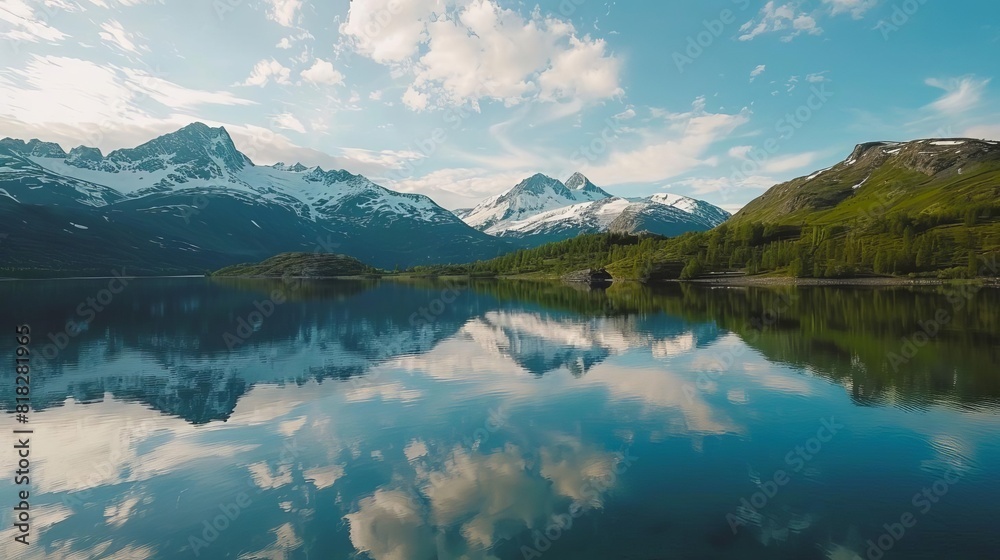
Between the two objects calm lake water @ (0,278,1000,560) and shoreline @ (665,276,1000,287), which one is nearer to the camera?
calm lake water @ (0,278,1000,560)

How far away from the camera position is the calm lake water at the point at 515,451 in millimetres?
17156

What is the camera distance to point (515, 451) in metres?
25.1

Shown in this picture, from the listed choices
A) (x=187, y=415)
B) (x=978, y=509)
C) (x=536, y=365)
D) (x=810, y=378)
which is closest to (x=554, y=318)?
(x=536, y=365)

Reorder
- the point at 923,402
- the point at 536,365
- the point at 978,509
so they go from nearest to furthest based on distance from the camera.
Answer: the point at 978,509
the point at 923,402
the point at 536,365

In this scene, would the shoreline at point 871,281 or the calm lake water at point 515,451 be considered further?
the shoreline at point 871,281

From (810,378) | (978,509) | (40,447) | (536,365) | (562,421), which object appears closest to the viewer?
(978,509)

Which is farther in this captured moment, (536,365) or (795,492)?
(536,365)

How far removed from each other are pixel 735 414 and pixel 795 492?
1141 cm

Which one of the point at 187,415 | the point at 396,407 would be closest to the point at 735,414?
the point at 396,407

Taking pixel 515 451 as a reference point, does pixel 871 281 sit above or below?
above

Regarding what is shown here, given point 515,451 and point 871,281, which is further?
point 871,281

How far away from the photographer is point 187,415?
31953 millimetres

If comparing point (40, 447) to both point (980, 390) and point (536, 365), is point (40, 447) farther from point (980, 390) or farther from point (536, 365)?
point (980, 390)

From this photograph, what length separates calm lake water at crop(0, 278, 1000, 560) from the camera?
56.3 feet
